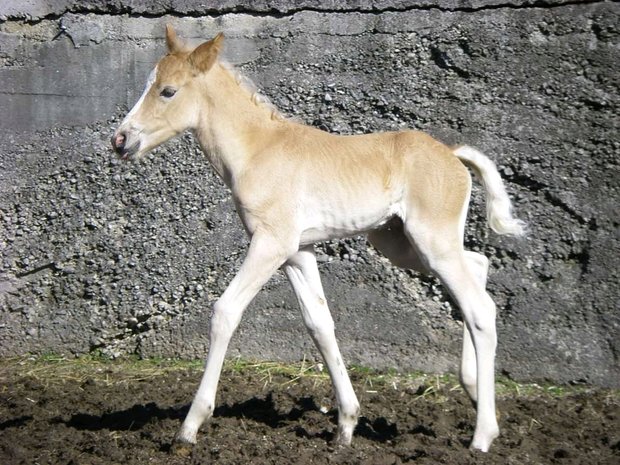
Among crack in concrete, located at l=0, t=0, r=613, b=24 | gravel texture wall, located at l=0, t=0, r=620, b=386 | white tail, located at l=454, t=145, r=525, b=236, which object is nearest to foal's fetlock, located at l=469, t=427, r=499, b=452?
white tail, located at l=454, t=145, r=525, b=236

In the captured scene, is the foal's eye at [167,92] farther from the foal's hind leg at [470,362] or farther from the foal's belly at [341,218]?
the foal's hind leg at [470,362]

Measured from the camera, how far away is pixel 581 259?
5418mm

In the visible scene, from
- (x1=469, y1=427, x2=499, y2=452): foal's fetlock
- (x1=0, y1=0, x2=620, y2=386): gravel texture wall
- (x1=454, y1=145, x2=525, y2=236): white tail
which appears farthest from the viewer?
(x1=0, y1=0, x2=620, y2=386): gravel texture wall

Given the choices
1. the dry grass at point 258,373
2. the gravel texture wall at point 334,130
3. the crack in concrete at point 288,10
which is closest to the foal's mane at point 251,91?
the gravel texture wall at point 334,130

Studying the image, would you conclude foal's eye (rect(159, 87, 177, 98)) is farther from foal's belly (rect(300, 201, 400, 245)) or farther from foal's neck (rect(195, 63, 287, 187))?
foal's belly (rect(300, 201, 400, 245))

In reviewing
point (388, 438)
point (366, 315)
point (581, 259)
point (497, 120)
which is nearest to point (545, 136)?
point (497, 120)

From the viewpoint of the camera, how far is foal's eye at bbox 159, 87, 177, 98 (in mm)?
4281

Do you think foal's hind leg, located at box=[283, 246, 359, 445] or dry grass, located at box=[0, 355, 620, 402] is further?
dry grass, located at box=[0, 355, 620, 402]

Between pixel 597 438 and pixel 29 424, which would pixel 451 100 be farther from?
pixel 29 424

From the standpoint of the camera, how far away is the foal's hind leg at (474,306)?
4.12 m

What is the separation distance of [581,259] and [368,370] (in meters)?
1.55

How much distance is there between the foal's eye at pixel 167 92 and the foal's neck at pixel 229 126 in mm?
173

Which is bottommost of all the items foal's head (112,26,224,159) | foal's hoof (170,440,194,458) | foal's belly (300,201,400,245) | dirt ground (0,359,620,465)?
dirt ground (0,359,620,465)

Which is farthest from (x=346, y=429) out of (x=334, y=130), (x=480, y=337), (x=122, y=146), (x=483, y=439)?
(x=334, y=130)
